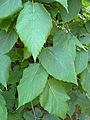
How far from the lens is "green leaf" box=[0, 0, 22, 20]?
90 centimetres

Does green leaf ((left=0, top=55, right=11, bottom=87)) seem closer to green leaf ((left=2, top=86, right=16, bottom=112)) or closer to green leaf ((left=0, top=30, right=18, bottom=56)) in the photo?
green leaf ((left=0, top=30, right=18, bottom=56))

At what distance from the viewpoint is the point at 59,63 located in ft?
3.26

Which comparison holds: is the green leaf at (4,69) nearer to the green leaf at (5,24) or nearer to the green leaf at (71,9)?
the green leaf at (5,24)

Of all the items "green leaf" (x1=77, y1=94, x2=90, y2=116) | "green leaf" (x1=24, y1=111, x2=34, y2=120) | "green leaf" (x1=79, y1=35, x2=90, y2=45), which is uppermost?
"green leaf" (x1=79, y1=35, x2=90, y2=45)

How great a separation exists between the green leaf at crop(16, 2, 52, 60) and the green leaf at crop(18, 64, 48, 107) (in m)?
0.15

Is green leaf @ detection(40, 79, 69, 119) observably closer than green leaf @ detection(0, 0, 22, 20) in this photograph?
No

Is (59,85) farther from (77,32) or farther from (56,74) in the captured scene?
(77,32)

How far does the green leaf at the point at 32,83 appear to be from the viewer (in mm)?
980

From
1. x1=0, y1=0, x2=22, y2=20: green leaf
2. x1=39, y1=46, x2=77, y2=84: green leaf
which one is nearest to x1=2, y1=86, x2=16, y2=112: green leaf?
x1=39, y1=46, x2=77, y2=84: green leaf

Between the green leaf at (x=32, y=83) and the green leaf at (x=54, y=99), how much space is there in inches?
2.8

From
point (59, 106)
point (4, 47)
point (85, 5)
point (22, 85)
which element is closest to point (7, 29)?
point (4, 47)

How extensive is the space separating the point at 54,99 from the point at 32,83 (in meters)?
0.12

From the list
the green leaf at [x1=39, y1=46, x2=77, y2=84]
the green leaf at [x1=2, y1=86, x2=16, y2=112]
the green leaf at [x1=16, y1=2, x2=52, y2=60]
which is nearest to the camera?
the green leaf at [x1=16, y1=2, x2=52, y2=60]

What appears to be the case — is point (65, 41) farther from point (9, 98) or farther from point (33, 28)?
point (9, 98)
